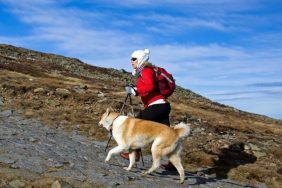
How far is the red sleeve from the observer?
498 inches

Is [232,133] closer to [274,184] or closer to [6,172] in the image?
[274,184]

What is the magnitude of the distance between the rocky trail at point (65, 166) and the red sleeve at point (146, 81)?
238cm

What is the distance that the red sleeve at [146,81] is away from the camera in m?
12.6

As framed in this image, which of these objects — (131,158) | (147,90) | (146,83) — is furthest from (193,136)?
(146,83)

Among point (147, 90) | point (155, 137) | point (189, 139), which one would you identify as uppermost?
point (147, 90)

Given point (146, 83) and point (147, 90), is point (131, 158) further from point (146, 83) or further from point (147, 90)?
point (146, 83)

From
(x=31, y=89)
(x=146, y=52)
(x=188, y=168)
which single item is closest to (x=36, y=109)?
(x=31, y=89)

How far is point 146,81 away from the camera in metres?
12.6

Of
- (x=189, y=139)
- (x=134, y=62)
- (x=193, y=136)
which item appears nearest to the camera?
(x=134, y=62)

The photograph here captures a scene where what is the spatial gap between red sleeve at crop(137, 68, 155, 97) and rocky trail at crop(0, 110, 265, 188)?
7.79 ft

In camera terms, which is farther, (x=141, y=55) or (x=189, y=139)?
(x=189, y=139)

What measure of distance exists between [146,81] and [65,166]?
3.20 m

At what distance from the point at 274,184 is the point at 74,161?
702 centimetres

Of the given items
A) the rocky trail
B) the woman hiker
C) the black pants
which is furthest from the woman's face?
the rocky trail
